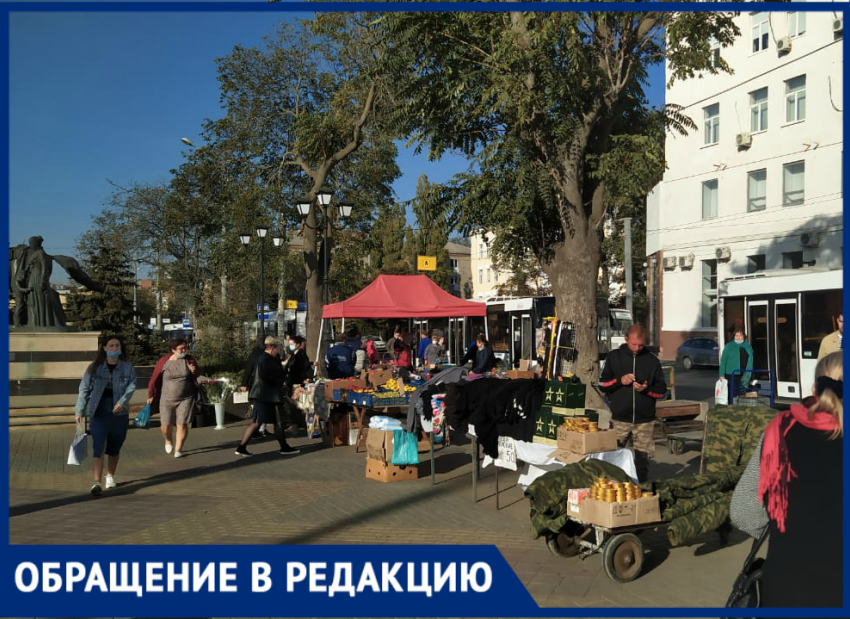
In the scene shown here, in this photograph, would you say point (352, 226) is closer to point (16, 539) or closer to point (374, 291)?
point (374, 291)

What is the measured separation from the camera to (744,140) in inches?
1261

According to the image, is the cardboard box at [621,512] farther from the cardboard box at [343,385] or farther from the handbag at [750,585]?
the cardboard box at [343,385]

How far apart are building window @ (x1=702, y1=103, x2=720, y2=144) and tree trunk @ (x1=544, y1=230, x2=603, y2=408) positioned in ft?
74.2

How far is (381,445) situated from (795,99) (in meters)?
27.1

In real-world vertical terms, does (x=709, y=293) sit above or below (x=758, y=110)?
below

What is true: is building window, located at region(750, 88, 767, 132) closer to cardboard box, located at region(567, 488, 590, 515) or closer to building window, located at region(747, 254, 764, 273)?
building window, located at region(747, 254, 764, 273)

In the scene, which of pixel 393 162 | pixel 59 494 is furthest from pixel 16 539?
pixel 393 162

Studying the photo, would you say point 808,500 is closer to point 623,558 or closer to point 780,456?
point 780,456

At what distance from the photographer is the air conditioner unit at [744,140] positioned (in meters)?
32.0

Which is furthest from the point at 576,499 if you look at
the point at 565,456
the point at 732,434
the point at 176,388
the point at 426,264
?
the point at 426,264

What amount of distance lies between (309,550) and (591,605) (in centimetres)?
237

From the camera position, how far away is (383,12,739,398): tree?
40.8 feet

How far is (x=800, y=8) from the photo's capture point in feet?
15.3

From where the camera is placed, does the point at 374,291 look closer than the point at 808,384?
No
